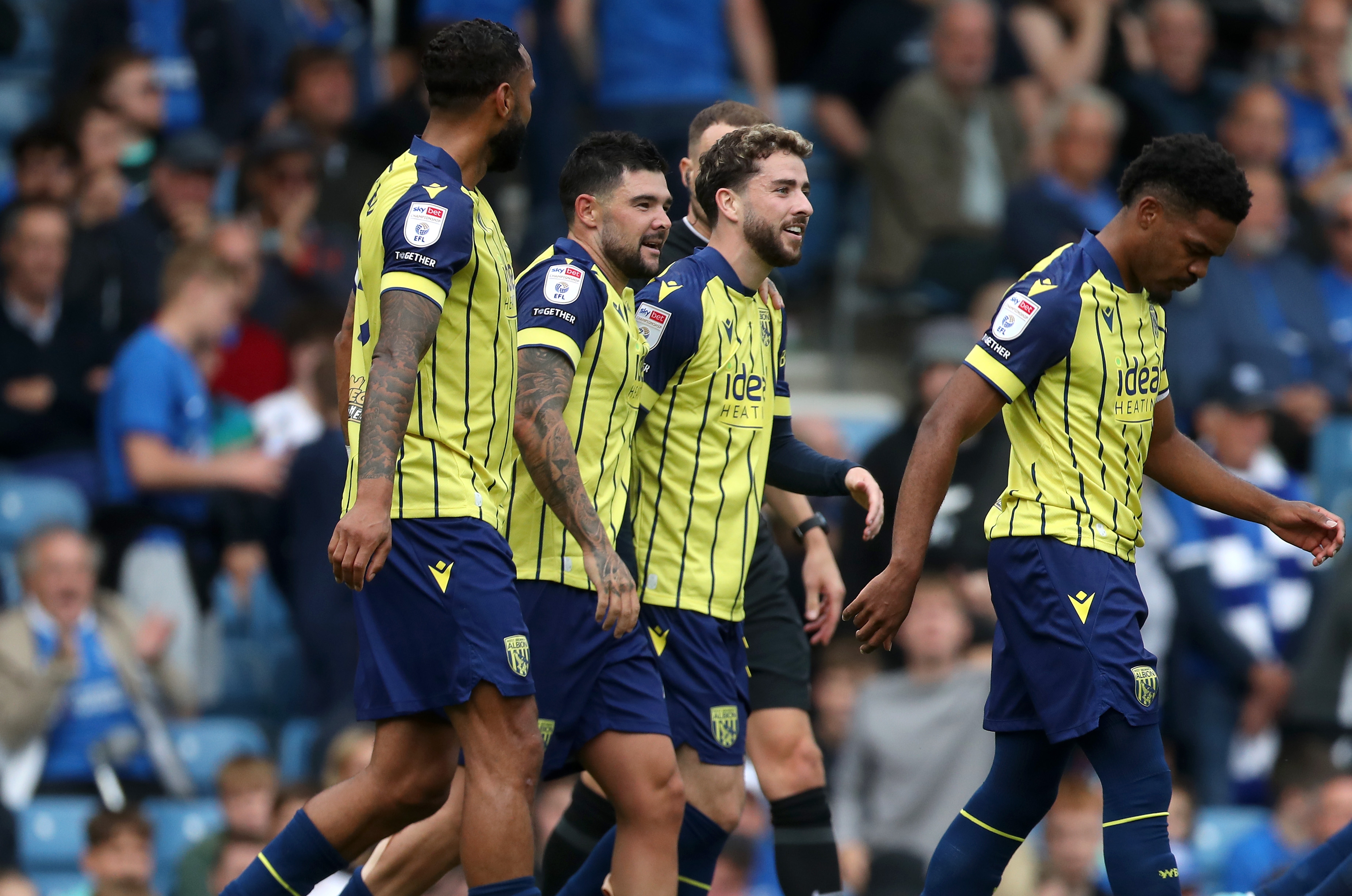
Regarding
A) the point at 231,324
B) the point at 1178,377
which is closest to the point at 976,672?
the point at 1178,377

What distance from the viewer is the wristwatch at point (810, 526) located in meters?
6.58

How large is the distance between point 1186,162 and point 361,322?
7.59 ft

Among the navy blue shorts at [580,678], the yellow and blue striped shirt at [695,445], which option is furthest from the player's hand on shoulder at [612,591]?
the yellow and blue striped shirt at [695,445]

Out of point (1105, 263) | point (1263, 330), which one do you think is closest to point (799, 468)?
point (1105, 263)

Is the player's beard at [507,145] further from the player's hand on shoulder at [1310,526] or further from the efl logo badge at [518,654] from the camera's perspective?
the player's hand on shoulder at [1310,526]

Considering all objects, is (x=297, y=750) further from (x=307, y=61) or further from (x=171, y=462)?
(x=307, y=61)

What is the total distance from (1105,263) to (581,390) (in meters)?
1.53

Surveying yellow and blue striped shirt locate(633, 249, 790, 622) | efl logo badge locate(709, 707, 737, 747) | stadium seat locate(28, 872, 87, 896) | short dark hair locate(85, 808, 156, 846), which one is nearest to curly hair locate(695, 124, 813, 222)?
yellow and blue striped shirt locate(633, 249, 790, 622)

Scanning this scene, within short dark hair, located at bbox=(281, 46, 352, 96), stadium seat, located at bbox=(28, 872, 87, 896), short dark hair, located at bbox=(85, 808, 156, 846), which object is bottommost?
stadium seat, located at bbox=(28, 872, 87, 896)

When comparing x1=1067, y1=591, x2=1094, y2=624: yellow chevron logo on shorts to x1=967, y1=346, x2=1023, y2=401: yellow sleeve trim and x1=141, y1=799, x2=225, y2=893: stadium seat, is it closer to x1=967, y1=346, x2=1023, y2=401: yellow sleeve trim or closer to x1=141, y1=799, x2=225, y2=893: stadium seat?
x1=967, y1=346, x2=1023, y2=401: yellow sleeve trim

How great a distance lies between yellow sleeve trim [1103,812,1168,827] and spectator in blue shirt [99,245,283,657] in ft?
18.0

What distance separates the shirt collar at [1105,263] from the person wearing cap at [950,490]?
12.7ft

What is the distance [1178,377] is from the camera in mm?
11070

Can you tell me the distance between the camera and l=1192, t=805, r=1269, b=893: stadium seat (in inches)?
371
